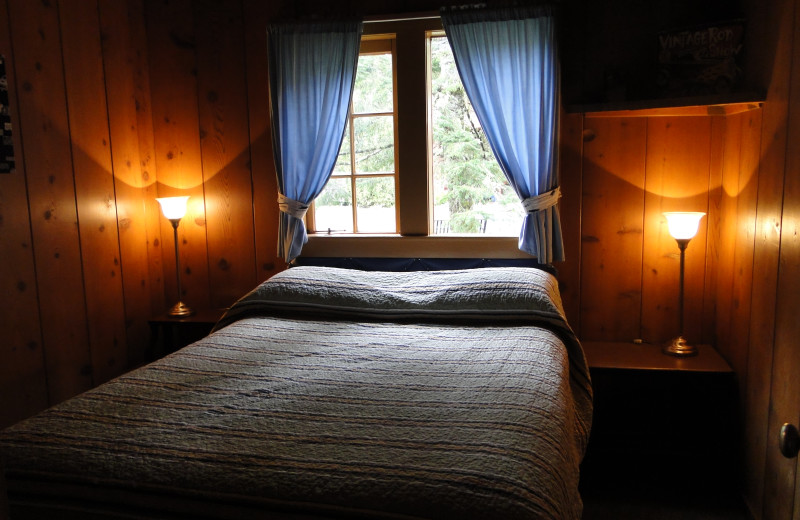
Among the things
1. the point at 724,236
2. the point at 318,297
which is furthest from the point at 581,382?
the point at 318,297

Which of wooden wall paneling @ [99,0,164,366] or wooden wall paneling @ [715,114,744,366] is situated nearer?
wooden wall paneling @ [715,114,744,366]

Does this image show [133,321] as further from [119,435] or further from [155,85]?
[119,435]

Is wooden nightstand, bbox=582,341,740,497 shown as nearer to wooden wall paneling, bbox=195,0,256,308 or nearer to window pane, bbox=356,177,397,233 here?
window pane, bbox=356,177,397,233

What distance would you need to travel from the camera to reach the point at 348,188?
10.9ft

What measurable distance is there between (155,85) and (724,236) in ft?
9.57

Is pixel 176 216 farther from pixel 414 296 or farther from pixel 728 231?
pixel 728 231

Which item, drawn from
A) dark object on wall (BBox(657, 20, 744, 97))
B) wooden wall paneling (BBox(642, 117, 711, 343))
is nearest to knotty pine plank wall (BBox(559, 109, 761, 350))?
wooden wall paneling (BBox(642, 117, 711, 343))

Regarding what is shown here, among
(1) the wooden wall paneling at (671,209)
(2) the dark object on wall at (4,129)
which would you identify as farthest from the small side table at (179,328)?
(1) the wooden wall paneling at (671,209)

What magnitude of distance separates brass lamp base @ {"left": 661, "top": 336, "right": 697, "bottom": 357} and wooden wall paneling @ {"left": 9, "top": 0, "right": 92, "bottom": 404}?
2.66 m

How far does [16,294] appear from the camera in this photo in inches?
103

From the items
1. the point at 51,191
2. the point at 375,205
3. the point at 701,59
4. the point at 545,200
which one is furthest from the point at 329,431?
the point at 701,59

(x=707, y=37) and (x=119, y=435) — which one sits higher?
(x=707, y=37)

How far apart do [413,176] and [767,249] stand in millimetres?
1596

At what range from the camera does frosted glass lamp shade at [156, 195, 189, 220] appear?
322 cm
